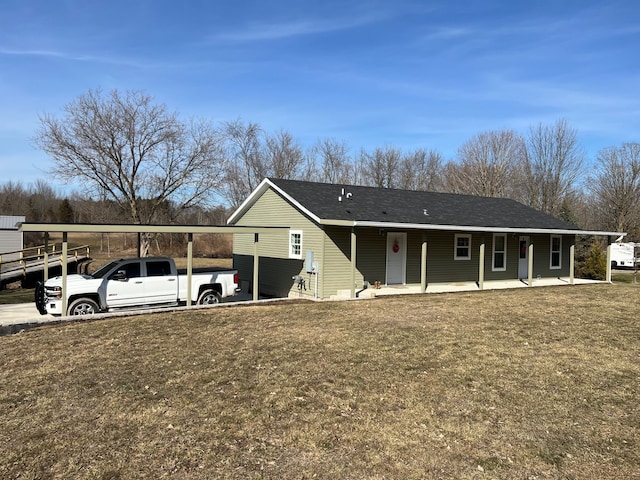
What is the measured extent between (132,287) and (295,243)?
6.28 m

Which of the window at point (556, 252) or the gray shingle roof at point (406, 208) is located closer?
the gray shingle roof at point (406, 208)

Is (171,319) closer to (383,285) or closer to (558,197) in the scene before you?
(383,285)

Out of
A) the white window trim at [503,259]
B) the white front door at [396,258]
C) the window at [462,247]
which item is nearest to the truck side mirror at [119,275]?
the white front door at [396,258]

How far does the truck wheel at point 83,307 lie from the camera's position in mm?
11470

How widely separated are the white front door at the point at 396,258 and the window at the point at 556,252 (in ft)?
29.5

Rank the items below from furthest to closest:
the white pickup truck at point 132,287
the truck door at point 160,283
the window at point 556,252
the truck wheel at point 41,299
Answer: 1. the window at point 556,252
2. the truck door at point 160,283
3. the white pickup truck at point 132,287
4. the truck wheel at point 41,299

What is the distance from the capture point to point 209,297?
1358cm

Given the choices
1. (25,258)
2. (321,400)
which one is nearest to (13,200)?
(25,258)

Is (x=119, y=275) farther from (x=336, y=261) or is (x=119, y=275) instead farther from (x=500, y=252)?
(x=500, y=252)

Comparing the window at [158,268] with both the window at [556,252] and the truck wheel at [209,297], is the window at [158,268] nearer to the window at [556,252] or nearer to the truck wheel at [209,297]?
the truck wheel at [209,297]

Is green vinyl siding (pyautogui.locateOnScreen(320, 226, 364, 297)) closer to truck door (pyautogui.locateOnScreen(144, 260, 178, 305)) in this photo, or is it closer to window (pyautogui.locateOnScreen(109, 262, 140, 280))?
truck door (pyautogui.locateOnScreen(144, 260, 178, 305))

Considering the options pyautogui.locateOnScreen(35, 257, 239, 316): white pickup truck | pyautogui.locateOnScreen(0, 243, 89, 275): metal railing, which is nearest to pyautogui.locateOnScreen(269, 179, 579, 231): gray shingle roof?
pyautogui.locateOnScreen(35, 257, 239, 316): white pickup truck

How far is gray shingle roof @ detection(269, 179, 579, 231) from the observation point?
646 inches

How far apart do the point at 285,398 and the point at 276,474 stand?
1.84 metres
